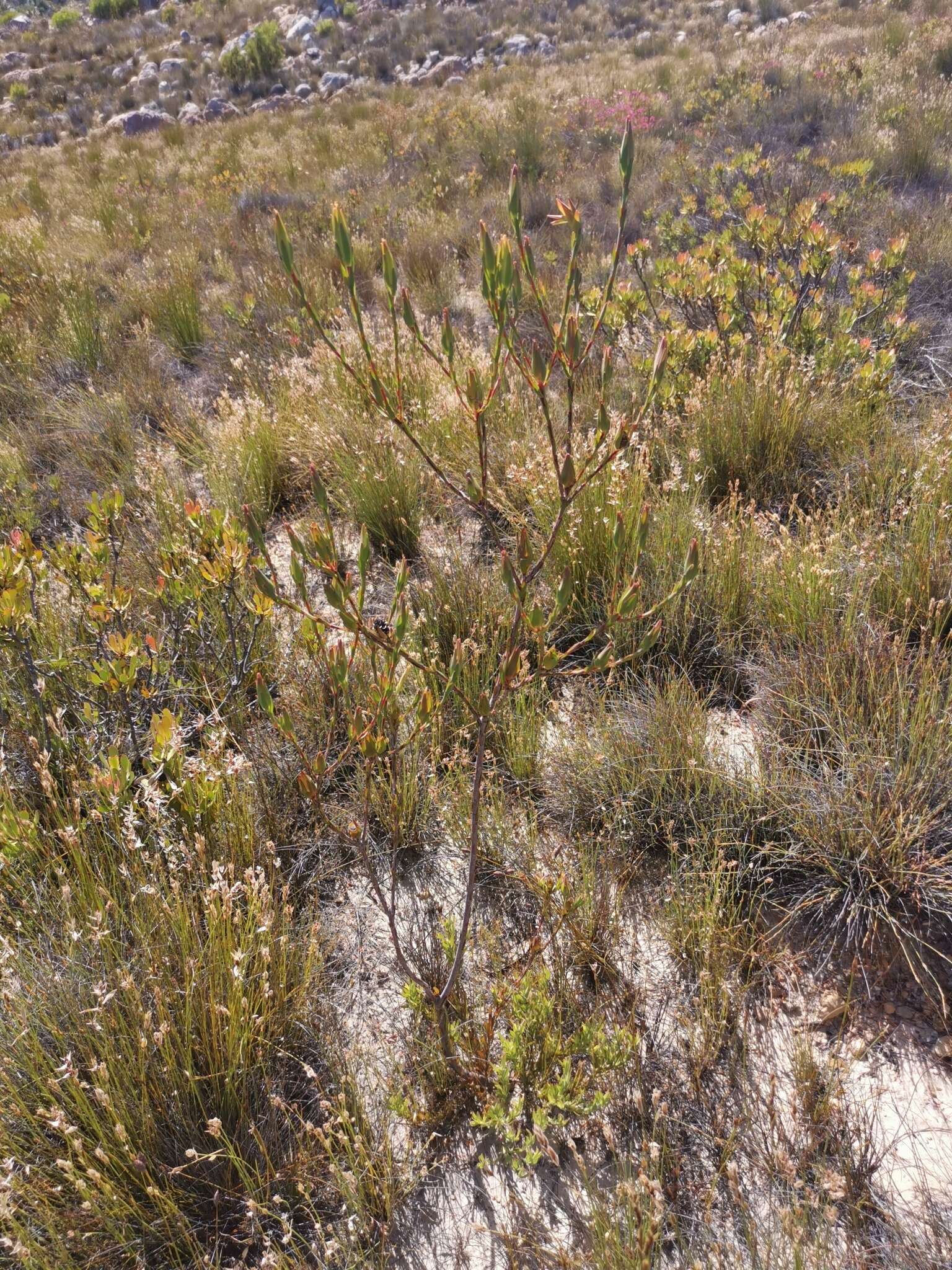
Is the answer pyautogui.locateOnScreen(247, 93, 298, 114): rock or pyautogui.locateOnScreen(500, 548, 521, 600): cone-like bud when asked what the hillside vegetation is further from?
pyautogui.locateOnScreen(247, 93, 298, 114): rock

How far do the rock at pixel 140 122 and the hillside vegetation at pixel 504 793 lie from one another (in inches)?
599

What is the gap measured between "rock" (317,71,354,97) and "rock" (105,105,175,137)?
3.45m

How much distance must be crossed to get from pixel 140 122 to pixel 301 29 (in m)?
7.45

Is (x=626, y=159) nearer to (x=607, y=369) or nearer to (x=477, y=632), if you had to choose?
(x=607, y=369)

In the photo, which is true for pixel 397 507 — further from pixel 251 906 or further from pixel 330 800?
pixel 251 906

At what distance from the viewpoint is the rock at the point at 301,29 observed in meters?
20.0

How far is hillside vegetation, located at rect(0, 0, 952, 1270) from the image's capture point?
140 centimetres

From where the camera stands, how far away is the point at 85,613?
2566 mm

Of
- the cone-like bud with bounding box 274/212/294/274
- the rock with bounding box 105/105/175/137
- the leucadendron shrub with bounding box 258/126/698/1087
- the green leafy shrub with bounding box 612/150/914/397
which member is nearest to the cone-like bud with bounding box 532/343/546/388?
the leucadendron shrub with bounding box 258/126/698/1087

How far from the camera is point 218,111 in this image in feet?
51.9

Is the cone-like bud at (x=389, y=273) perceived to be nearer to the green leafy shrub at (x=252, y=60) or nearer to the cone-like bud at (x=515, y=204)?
the cone-like bud at (x=515, y=204)

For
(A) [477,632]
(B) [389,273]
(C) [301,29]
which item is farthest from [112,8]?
(B) [389,273]

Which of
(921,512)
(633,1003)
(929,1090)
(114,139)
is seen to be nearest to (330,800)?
(633,1003)

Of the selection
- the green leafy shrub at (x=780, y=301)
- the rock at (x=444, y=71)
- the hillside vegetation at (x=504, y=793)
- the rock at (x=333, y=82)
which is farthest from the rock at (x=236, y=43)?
the green leafy shrub at (x=780, y=301)
